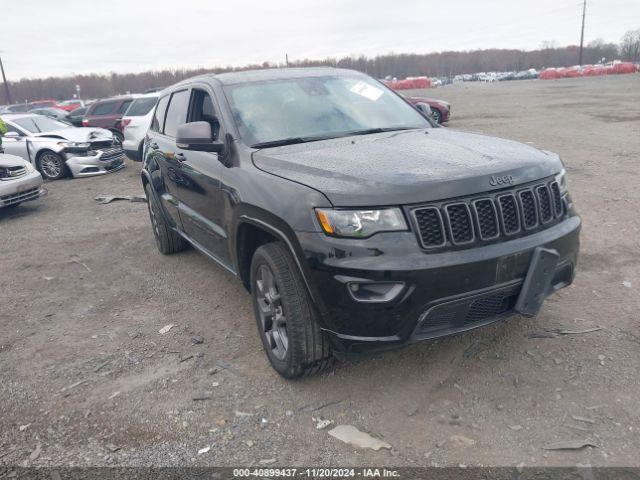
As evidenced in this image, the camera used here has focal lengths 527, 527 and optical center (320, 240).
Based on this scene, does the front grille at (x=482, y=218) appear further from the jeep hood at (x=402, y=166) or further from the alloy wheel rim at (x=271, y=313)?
the alloy wheel rim at (x=271, y=313)

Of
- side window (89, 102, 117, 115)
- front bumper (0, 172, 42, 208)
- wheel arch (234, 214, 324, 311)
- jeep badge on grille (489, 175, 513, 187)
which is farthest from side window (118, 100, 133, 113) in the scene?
jeep badge on grille (489, 175, 513, 187)

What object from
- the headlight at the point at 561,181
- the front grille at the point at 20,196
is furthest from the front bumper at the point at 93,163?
Result: the headlight at the point at 561,181

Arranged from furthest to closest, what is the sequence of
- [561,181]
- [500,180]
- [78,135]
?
[78,135] → [561,181] → [500,180]

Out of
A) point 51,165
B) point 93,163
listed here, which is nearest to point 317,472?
point 93,163

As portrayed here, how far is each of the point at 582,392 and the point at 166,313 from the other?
319 cm

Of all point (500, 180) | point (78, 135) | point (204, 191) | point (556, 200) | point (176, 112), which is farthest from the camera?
point (78, 135)

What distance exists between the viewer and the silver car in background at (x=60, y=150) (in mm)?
12258

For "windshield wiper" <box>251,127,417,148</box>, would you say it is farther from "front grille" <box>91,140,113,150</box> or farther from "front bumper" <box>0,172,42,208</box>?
"front grille" <box>91,140,113,150</box>

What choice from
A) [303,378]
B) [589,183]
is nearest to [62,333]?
[303,378]

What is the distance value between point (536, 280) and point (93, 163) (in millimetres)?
11726

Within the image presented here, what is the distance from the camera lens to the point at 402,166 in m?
2.84

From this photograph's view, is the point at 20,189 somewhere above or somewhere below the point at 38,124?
below

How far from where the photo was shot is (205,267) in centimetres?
555

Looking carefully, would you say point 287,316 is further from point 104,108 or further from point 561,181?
point 104,108
